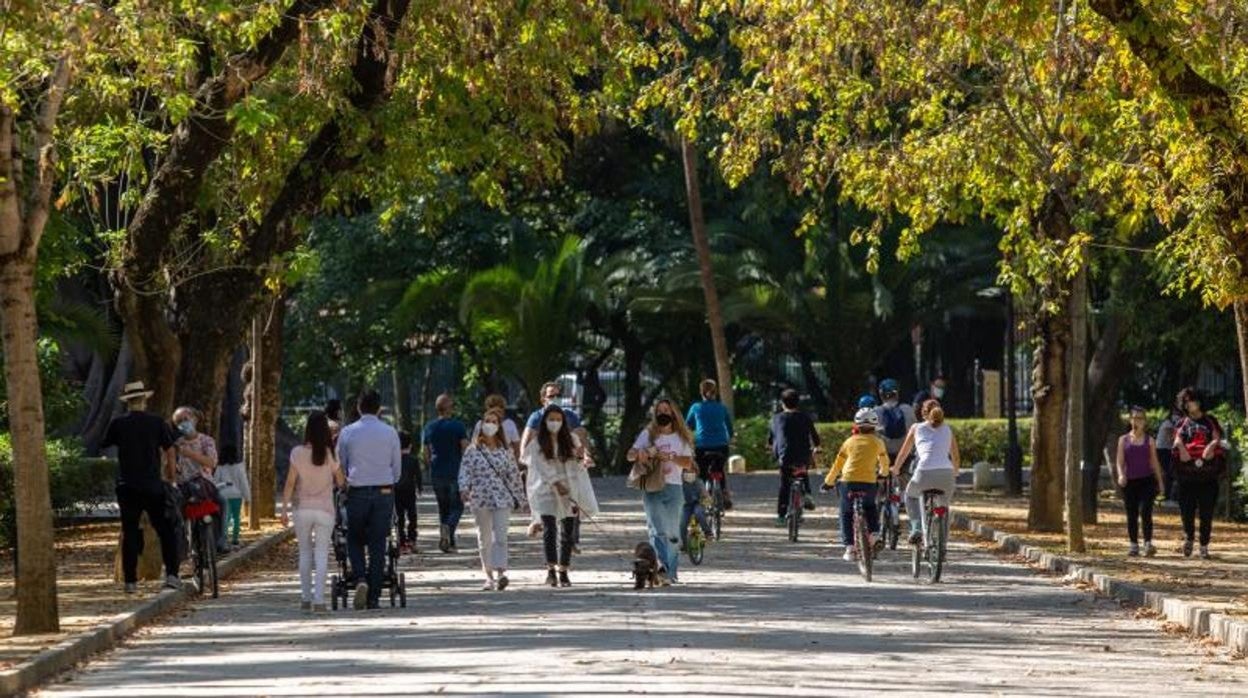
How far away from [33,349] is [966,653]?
708cm

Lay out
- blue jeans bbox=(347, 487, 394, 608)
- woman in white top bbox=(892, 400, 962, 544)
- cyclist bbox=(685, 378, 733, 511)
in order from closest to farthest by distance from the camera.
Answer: blue jeans bbox=(347, 487, 394, 608)
woman in white top bbox=(892, 400, 962, 544)
cyclist bbox=(685, 378, 733, 511)

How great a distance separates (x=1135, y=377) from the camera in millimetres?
47000

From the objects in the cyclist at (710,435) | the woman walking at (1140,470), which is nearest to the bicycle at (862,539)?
the woman walking at (1140,470)

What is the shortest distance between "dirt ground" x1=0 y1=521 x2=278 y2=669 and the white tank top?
7.00m

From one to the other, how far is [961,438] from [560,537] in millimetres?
30873

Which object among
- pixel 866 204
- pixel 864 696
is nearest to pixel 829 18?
pixel 866 204

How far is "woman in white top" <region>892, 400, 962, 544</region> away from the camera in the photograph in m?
23.9

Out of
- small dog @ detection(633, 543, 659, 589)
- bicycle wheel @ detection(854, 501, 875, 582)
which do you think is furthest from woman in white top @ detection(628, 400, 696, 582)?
bicycle wheel @ detection(854, 501, 875, 582)

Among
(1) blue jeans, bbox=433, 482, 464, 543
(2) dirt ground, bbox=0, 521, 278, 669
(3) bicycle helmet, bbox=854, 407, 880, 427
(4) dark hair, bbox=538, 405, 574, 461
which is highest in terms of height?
(3) bicycle helmet, bbox=854, 407, 880, 427

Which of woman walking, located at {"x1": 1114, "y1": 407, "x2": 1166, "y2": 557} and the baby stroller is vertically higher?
woman walking, located at {"x1": 1114, "y1": 407, "x2": 1166, "y2": 557}

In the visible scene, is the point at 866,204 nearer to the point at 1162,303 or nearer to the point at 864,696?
the point at 1162,303

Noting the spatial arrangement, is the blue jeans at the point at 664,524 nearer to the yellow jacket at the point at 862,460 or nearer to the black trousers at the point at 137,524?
the yellow jacket at the point at 862,460

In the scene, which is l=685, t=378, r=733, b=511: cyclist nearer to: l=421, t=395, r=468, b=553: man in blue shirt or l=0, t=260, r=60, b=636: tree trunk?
l=421, t=395, r=468, b=553: man in blue shirt

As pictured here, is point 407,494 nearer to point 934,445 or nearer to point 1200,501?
point 934,445
